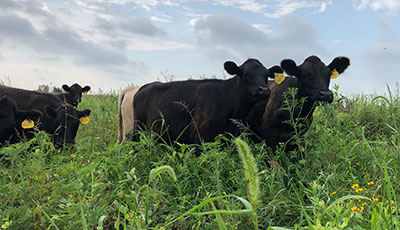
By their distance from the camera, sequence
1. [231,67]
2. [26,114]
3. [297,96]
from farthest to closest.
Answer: [26,114] → [231,67] → [297,96]

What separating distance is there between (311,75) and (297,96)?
355 millimetres

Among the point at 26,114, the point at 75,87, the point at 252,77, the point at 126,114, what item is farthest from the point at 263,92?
the point at 75,87

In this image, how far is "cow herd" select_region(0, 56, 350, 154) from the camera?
5.46 meters

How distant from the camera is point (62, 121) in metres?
6.83

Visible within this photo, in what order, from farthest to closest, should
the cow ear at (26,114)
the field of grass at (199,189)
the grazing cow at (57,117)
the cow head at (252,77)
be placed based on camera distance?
1. the grazing cow at (57,117)
2. the cow ear at (26,114)
3. the cow head at (252,77)
4. the field of grass at (199,189)

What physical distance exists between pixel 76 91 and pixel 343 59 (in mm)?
9098

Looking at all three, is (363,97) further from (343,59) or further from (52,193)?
(52,193)

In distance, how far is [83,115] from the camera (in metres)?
7.07

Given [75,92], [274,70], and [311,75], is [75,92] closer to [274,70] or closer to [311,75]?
[274,70]

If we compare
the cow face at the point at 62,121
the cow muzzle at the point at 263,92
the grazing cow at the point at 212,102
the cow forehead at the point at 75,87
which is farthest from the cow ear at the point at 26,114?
the cow forehead at the point at 75,87

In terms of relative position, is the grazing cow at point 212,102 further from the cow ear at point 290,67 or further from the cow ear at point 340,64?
the cow ear at point 340,64

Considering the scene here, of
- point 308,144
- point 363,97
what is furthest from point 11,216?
point 363,97

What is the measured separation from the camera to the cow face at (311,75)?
205 inches

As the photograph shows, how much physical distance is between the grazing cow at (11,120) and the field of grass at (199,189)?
4.16 ft
